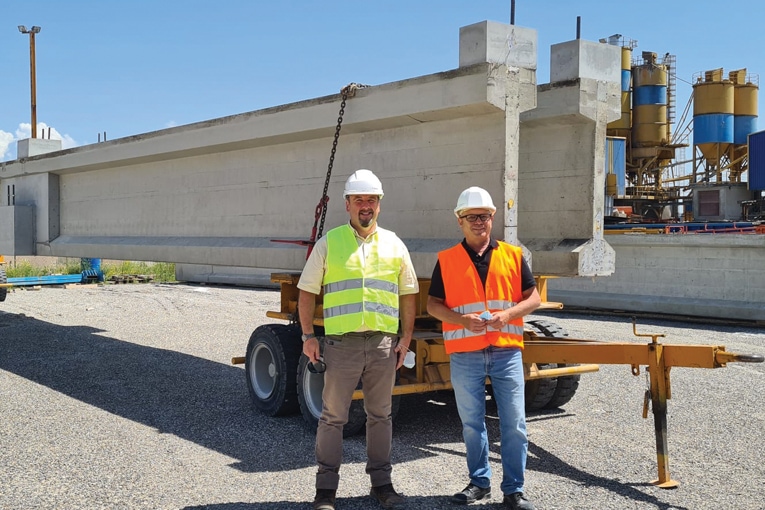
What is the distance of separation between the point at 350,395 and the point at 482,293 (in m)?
1.03

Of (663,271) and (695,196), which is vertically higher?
(695,196)

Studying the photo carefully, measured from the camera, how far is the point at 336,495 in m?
5.02

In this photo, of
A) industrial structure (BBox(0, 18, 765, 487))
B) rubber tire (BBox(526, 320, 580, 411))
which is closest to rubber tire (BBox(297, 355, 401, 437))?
industrial structure (BBox(0, 18, 765, 487))

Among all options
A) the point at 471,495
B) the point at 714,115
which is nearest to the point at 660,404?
the point at 471,495

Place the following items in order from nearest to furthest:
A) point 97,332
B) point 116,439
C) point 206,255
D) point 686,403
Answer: point 116,439
point 686,403
point 206,255
point 97,332

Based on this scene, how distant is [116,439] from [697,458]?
464 centimetres

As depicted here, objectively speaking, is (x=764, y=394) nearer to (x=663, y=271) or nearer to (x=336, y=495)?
(x=336, y=495)

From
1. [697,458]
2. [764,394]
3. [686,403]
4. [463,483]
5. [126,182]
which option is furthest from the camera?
[126,182]

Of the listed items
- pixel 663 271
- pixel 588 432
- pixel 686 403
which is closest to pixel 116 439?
pixel 588 432

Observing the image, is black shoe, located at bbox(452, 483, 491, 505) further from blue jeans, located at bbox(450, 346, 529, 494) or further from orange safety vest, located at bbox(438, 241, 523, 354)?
orange safety vest, located at bbox(438, 241, 523, 354)

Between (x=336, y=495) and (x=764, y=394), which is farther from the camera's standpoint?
(x=764, y=394)

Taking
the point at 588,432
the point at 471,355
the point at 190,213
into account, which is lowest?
the point at 588,432

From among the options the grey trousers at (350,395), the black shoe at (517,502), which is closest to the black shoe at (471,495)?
the black shoe at (517,502)

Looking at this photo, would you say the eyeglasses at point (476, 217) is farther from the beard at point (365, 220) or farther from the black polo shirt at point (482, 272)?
the beard at point (365, 220)
